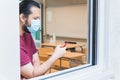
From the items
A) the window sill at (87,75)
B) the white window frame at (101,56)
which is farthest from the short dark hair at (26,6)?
the white window frame at (101,56)

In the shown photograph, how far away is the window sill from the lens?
1.13 metres

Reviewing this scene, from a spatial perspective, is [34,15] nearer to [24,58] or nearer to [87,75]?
[24,58]

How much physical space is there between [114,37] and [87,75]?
353mm

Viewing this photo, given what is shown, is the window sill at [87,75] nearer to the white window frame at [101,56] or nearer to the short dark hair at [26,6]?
the white window frame at [101,56]

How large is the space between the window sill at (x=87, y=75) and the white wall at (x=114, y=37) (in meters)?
0.07

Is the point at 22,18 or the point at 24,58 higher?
the point at 22,18

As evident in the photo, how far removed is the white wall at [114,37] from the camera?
1390 millimetres

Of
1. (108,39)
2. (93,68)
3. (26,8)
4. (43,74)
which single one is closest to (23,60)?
(43,74)
